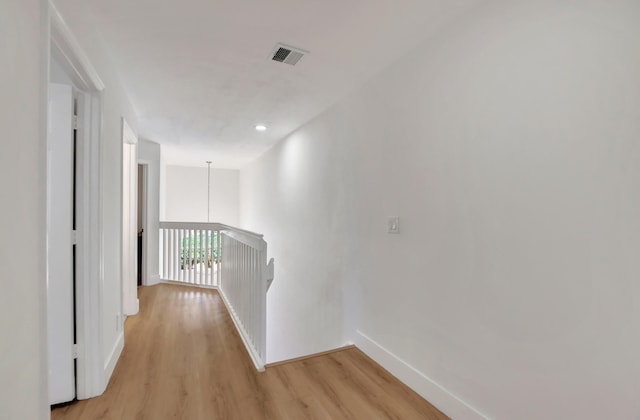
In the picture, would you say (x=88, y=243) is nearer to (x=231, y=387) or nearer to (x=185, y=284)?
(x=231, y=387)

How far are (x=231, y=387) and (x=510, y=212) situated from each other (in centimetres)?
201

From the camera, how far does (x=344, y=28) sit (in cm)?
181

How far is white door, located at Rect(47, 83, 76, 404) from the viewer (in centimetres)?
176

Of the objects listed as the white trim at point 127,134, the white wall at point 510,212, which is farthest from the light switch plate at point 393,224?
the white trim at point 127,134

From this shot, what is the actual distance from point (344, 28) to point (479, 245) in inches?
59.1

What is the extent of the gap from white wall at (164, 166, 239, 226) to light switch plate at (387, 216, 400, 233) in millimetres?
6281

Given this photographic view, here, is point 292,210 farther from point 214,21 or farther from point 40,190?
point 40,190

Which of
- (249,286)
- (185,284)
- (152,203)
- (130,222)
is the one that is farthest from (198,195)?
(249,286)

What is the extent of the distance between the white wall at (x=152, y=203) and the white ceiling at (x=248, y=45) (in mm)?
1683

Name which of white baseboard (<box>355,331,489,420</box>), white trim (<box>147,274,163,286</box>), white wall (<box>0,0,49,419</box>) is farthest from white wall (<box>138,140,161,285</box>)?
white wall (<box>0,0,49,419</box>)

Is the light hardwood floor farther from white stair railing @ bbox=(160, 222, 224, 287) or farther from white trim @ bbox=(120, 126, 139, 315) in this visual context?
white stair railing @ bbox=(160, 222, 224, 287)

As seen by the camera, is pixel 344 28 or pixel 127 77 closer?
pixel 344 28

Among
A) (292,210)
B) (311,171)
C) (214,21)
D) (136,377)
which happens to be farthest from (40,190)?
(292,210)

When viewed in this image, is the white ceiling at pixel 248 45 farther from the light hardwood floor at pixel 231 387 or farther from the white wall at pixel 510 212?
the light hardwood floor at pixel 231 387
